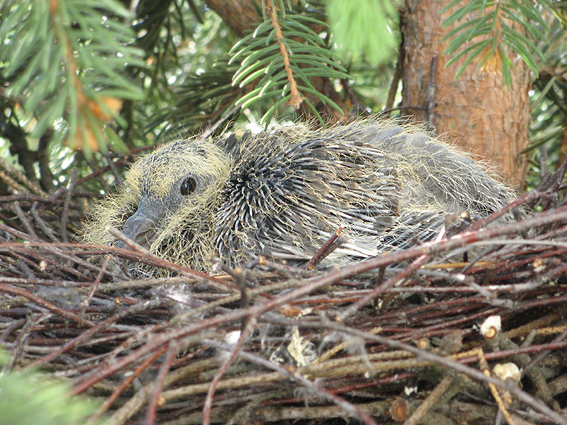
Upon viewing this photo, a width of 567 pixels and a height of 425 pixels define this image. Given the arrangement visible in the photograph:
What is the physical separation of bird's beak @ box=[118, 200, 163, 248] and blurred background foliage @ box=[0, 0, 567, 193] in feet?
0.72

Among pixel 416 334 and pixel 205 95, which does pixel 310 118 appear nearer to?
pixel 205 95

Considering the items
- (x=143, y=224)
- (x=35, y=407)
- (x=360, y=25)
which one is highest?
(x=360, y=25)

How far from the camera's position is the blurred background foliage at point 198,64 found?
2.27ft

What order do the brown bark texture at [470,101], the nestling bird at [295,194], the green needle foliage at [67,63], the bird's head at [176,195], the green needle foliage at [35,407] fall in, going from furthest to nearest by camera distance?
the brown bark texture at [470,101], the bird's head at [176,195], the nestling bird at [295,194], the green needle foliage at [67,63], the green needle foliage at [35,407]

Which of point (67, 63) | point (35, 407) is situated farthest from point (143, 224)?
point (35, 407)

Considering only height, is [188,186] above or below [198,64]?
below

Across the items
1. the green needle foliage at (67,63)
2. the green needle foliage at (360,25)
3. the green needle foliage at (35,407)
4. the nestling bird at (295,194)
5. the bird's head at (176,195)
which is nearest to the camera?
the green needle foliage at (35,407)

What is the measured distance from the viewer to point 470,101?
1688 millimetres

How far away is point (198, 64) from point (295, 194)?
1.47m

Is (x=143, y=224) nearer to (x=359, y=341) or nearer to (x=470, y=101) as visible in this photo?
(x=359, y=341)

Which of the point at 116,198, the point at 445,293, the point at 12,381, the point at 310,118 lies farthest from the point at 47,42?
the point at 310,118

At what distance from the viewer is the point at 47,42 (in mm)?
686

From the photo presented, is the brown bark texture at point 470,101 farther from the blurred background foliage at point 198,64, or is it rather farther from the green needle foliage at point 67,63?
the green needle foliage at point 67,63

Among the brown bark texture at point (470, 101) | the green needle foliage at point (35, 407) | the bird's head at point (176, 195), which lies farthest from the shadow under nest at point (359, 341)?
the brown bark texture at point (470, 101)
